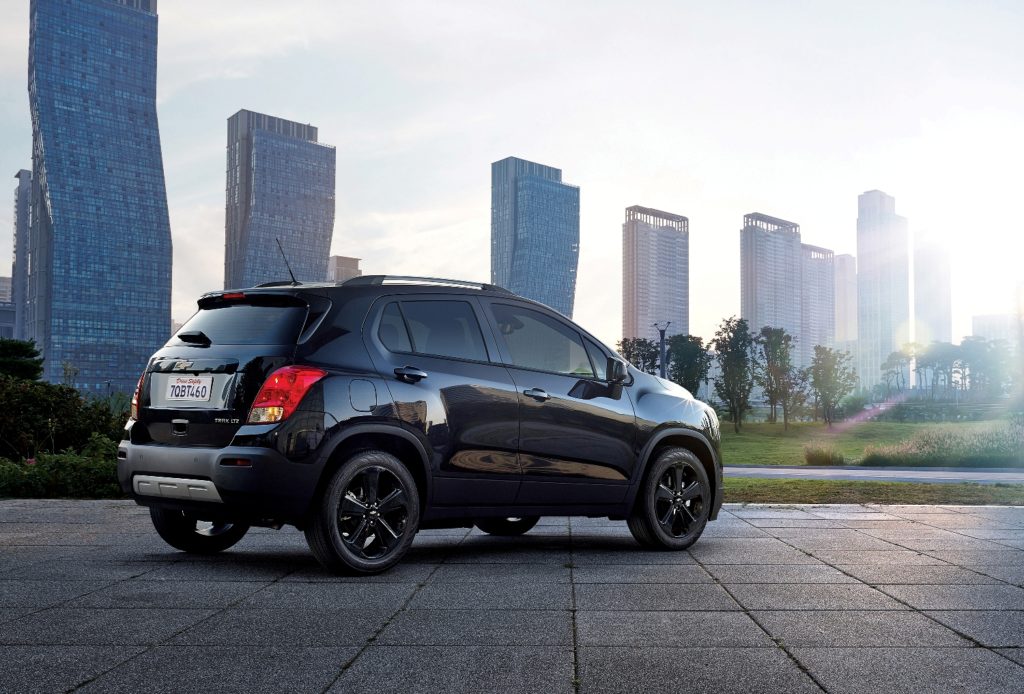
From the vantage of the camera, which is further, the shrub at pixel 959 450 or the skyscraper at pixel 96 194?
the skyscraper at pixel 96 194

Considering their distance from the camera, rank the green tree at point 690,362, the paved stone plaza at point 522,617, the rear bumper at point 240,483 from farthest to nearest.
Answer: the green tree at point 690,362, the rear bumper at point 240,483, the paved stone plaza at point 522,617

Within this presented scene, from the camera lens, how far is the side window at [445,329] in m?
6.54

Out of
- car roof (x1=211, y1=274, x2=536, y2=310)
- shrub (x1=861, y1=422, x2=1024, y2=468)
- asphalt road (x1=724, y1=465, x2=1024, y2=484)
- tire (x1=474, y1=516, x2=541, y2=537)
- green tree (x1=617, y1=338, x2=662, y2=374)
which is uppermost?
green tree (x1=617, y1=338, x2=662, y2=374)

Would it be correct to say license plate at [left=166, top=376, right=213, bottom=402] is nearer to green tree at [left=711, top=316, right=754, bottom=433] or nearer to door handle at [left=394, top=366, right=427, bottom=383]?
door handle at [left=394, top=366, right=427, bottom=383]

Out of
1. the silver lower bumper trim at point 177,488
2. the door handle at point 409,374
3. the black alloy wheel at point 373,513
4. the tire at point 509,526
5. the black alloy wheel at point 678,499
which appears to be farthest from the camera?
the tire at point 509,526

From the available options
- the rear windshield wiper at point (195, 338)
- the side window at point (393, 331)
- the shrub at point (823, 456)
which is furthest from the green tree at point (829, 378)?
the rear windshield wiper at point (195, 338)

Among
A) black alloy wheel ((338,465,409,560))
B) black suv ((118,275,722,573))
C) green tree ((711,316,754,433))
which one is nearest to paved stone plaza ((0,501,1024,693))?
black alloy wheel ((338,465,409,560))

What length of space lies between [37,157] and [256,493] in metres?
189

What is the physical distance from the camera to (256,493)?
5.71m

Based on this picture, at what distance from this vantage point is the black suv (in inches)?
229

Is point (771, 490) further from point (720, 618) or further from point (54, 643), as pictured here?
point (54, 643)

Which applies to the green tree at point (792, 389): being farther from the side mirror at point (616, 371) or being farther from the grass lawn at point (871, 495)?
the side mirror at point (616, 371)

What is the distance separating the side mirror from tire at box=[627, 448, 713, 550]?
0.72 m

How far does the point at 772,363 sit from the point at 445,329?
69.1 meters
